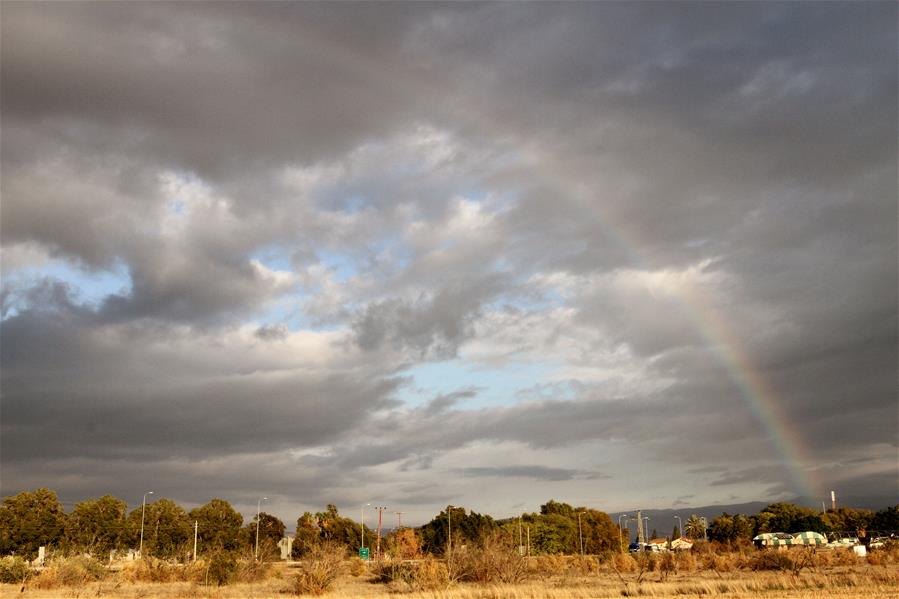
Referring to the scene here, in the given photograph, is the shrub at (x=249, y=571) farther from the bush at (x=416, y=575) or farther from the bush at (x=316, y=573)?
the bush at (x=416, y=575)

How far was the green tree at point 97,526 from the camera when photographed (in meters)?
87.2

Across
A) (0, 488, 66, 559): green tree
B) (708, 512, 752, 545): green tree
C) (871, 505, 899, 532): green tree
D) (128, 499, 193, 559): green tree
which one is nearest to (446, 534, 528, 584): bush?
(128, 499, 193, 559): green tree

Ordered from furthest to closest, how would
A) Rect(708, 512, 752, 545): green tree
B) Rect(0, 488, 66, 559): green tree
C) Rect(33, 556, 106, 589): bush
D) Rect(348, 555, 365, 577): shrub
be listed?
Rect(708, 512, 752, 545): green tree
Rect(0, 488, 66, 559): green tree
Rect(348, 555, 365, 577): shrub
Rect(33, 556, 106, 589): bush

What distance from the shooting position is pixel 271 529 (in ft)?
425

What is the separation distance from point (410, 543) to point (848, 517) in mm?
111917

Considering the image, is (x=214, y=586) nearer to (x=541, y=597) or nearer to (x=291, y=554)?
(x=541, y=597)

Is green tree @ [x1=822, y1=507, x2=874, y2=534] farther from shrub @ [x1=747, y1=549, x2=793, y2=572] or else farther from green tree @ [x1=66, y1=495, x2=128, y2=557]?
green tree @ [x1=66, y1=495, x2=128, y2=557]

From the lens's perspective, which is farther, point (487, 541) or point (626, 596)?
point (487, 541)

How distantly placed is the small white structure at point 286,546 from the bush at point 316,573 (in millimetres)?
81973

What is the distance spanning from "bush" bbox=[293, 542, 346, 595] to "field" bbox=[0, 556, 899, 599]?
0.54 meters

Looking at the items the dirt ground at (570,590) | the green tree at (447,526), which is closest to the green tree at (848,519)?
the green tree at (447,526)

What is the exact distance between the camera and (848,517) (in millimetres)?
177750

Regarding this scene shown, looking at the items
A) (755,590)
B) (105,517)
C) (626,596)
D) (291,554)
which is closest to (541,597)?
(626,596)

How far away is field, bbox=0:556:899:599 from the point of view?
3716 centimetres
